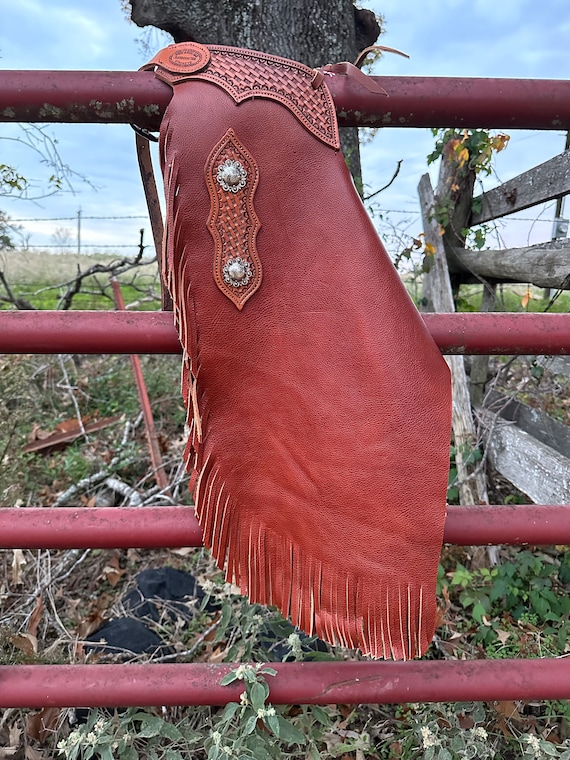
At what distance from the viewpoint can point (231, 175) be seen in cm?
77

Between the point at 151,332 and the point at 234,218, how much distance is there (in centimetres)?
23

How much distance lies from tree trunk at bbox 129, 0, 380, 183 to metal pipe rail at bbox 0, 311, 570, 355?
7.04 feet

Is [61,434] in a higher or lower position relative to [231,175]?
lower

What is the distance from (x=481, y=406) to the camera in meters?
2.64

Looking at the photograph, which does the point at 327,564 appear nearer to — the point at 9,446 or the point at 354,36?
the point at 9,446

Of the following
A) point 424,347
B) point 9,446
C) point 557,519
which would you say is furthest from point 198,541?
point 9,446

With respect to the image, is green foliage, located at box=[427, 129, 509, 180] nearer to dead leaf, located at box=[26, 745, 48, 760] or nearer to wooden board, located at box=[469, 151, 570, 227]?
wooden board, located at box=[469, 151, 570, 227]

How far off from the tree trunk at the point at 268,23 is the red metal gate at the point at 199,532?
1.95m

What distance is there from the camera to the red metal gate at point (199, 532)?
0.77 m

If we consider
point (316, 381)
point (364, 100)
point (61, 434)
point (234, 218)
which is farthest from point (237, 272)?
point (61, 434)

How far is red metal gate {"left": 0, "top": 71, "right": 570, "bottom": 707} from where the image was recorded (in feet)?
2.53

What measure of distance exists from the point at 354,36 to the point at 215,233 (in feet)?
7.45

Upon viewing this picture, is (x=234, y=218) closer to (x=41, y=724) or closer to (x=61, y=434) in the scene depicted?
(x=41, y=724)

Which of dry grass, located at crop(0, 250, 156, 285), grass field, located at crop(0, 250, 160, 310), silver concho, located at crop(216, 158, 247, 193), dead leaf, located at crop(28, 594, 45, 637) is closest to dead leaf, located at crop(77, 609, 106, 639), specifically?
dead leaf, located at crop(28, 594, 45, 637)
